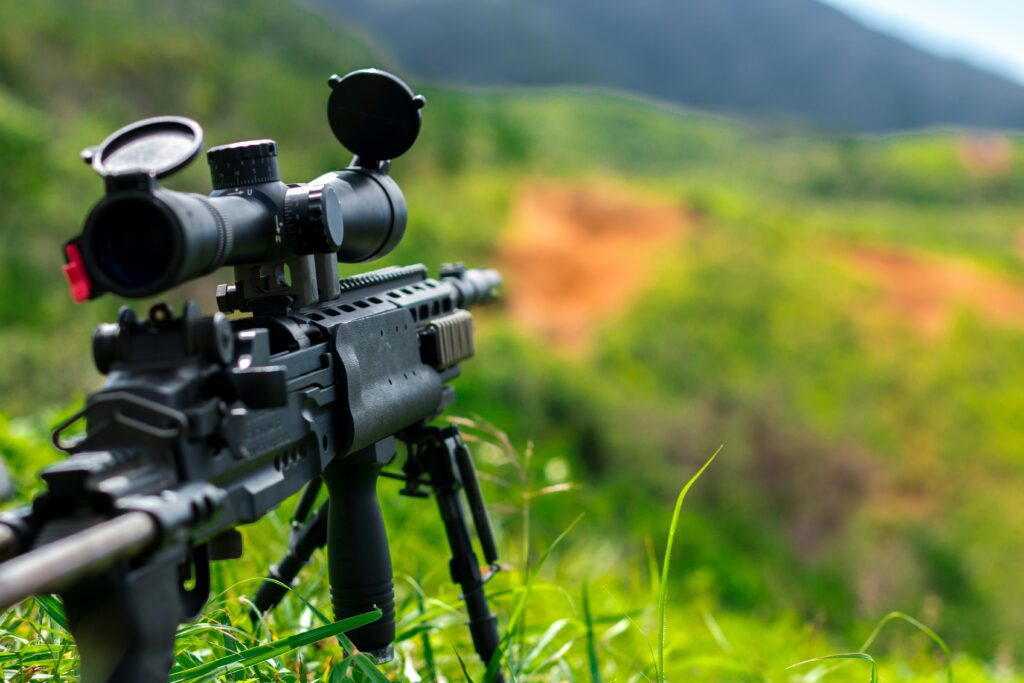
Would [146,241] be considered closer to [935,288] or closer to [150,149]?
[150,149]

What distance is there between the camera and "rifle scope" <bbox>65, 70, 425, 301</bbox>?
76.5 inches

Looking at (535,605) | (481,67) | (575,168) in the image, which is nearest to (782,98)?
(481,67)

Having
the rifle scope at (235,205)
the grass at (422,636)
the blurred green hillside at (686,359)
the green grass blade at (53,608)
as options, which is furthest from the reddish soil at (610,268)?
the green grass blade at (53,608)

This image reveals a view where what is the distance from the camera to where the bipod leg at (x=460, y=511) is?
10.1 ft

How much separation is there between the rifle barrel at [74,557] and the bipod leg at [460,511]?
1.44 metres

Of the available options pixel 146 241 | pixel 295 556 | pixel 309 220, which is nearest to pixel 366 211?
pixel 309 220

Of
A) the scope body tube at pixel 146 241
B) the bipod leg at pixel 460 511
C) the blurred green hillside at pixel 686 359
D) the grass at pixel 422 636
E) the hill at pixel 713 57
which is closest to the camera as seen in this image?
the scope body tube at pixel 146 241

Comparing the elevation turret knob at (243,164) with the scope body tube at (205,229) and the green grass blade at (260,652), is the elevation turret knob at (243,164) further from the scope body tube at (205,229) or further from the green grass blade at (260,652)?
the green grass blade at (260,652)

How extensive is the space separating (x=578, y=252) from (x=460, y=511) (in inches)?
784

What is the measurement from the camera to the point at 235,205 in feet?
7.45

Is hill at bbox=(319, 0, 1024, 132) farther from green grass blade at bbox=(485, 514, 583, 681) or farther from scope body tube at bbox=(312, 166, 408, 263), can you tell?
green grass blade at bbox=(485, 514, 583, 681)

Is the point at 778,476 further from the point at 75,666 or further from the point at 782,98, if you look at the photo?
the point at 782,98

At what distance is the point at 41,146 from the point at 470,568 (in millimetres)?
12614

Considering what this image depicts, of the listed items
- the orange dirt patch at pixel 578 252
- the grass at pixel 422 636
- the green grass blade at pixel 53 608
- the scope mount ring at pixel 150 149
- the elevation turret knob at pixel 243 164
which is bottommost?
the orange dirt patch at pixel 578 252
